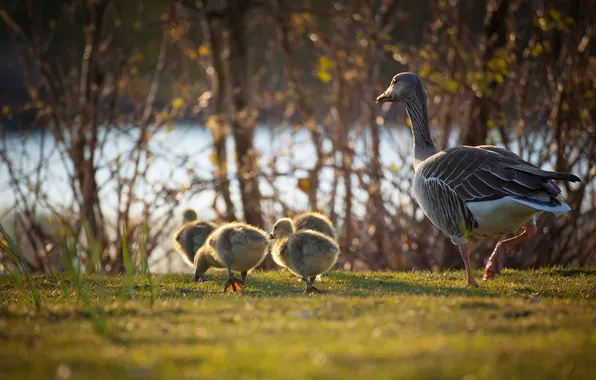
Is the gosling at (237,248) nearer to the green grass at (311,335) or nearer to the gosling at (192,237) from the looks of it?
Result: the green grass at (311,335)

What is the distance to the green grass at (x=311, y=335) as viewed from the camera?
4.13 metres

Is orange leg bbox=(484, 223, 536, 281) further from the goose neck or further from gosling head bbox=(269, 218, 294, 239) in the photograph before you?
gosling head bbox=(269, 218, 294, 239)

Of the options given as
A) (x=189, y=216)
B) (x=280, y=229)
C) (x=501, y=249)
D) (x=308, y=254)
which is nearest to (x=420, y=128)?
(x=501, y=249)

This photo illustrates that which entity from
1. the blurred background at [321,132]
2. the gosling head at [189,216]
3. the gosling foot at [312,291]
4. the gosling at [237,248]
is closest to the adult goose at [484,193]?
the gosling foot at [312,291]

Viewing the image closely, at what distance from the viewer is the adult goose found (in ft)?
24.6

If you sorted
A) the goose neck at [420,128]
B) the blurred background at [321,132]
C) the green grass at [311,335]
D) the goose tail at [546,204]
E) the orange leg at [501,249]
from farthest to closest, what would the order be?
the blurred background at [321,132] → the goose neck at [420,128] → the orange leg at [501,249] → the goose tail at [546,204] → the green grass at [311,335]

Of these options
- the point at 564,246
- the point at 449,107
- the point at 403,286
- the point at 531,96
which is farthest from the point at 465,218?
the point at 531,96

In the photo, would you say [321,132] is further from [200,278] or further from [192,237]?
[200,278]

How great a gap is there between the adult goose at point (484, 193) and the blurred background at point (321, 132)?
4.69 meters

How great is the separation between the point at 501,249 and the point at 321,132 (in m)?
6.40

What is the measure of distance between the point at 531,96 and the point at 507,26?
5.91 ft

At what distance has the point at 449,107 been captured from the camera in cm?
1426

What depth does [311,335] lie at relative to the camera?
498 cm

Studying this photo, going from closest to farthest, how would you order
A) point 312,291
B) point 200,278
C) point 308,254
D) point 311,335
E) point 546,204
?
point 311,335, point 546,204, point 312,291, point 308,254, point 200,278
